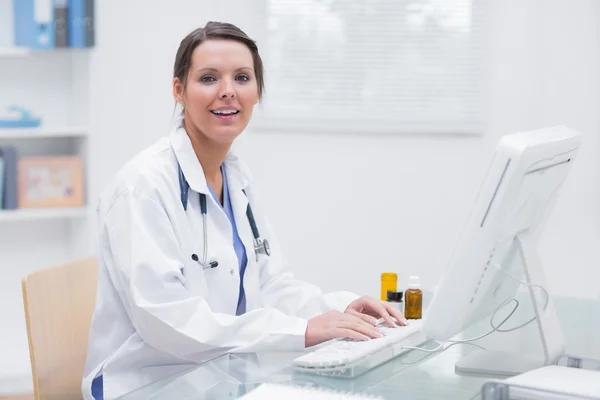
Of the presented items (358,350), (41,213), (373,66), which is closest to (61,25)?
(41,213)

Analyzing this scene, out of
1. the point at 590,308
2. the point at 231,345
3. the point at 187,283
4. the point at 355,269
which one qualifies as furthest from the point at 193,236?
the point at 355,269

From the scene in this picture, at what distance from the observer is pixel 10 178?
3910 mm

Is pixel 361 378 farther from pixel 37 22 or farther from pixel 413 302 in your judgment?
pixel 37 22

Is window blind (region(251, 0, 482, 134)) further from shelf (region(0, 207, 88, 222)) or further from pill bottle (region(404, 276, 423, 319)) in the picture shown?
pill bottle (region(404, 276, 423, 319))

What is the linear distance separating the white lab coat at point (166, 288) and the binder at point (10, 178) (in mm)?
1909

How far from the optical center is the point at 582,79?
3.91m

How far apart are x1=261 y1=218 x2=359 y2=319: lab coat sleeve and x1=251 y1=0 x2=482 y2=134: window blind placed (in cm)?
170

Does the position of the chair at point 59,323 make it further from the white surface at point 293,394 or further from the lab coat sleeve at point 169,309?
the white surface at point 293,394

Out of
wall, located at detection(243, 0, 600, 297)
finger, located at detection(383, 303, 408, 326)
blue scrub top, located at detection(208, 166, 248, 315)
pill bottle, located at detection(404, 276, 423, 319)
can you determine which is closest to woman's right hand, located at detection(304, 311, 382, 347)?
finger, located at detection(383, 303, 408, 326)

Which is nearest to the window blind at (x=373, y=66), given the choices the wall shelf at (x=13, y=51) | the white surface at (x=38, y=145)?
the white surface at (x=38, y=145)

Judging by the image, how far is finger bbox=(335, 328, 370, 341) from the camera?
1.85m

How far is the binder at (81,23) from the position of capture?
3896 millimetres

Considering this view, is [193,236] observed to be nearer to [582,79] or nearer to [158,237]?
[158,237]

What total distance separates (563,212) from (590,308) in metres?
1.59
